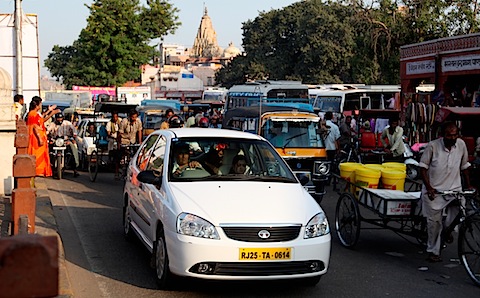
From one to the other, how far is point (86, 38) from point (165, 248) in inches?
1891

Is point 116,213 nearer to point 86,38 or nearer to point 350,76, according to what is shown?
point 86,38

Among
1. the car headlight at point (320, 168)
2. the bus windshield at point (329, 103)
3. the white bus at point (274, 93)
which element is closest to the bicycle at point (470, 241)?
the car headlight at point (320, 168)

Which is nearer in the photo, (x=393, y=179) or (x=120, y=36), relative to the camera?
(x=393, y=179)

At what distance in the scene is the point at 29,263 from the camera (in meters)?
1.93

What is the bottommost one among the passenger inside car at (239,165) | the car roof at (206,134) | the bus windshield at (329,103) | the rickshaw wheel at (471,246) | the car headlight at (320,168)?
the rickshaw wheel at (471,246)

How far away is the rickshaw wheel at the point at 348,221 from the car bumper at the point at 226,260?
8.21ft

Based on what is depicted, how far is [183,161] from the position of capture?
773 cm

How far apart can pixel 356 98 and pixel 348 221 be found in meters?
22.5

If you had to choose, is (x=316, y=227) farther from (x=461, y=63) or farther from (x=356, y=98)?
(x=356, y=98)

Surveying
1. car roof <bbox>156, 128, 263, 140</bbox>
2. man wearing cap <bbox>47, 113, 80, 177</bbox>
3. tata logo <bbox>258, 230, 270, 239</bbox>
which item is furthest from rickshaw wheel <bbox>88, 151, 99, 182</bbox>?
tata logo <bbox>258, 230, 270, 239</bbox>

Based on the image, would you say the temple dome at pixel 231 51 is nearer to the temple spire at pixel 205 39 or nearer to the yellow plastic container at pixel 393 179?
the temple spire at pixel 205 39

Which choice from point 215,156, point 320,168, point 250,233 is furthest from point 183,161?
point 320,168

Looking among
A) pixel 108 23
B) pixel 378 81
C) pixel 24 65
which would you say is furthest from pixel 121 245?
pixel 108 23

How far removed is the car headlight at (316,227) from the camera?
6539 millimetres
